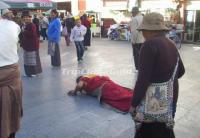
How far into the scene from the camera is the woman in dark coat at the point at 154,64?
98.2 inches

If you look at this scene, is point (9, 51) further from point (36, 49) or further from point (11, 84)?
point (36, 49)

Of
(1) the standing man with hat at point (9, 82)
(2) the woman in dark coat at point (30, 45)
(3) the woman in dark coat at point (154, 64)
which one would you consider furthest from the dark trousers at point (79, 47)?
(3) the woman in dark coat at point (154, 64)

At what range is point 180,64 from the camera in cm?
283

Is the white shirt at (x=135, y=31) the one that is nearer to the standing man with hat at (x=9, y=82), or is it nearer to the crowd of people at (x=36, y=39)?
the crowd of people at (x=36, y=39)

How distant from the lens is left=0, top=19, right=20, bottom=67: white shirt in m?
2.89

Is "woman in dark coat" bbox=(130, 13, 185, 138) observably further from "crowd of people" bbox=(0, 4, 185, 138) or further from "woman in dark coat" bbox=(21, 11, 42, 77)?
"woman in dark coat" bbox=(21, 11, 42, 77)

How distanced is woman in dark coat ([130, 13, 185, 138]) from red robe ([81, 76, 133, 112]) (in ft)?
7.40

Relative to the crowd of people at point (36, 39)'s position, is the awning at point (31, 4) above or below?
above

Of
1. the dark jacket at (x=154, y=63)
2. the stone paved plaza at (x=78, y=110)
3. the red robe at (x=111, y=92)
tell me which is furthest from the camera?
the red robe at (x=111, y=92)

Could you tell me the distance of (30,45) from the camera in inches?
282

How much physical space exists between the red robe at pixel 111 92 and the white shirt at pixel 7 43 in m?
2.41

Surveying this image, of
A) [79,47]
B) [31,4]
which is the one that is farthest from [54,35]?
[31,4]

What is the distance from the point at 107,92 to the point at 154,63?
288 cm

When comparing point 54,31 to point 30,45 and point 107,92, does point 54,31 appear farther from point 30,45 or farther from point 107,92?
point 107,92
